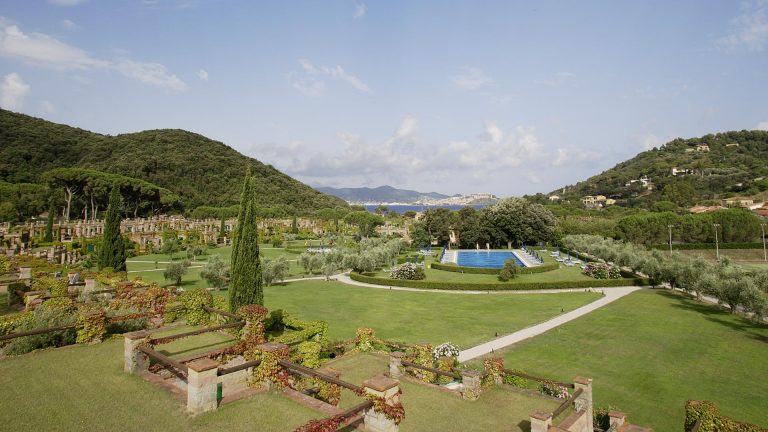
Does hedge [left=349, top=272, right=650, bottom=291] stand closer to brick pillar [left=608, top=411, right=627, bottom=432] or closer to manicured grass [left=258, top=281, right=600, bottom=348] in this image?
manicured grass [left=258, top=281, right=600, bottom=348]

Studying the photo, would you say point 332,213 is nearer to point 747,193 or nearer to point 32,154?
point 32,154

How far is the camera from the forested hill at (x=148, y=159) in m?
87.8

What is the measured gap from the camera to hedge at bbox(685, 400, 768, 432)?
7.72 metres

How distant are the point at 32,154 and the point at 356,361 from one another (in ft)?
352

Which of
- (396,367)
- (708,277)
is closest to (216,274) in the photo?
(396,367)

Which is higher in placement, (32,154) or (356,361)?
(32,154)

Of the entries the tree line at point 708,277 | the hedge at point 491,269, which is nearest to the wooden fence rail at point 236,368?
the tree line at point 708,277

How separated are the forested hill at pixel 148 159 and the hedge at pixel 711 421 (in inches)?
4023

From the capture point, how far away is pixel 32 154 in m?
86.9

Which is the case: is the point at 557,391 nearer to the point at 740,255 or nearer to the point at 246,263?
the point at 246,263

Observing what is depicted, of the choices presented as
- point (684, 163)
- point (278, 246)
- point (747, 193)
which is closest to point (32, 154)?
point (278, 246)

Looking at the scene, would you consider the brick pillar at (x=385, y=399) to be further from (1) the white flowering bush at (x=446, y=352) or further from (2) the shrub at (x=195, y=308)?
(2) the shrub at (x=195, y=308)

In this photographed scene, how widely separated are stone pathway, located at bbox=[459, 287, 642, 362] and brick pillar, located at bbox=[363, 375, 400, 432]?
11.1 metres

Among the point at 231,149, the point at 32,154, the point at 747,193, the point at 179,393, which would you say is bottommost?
the point at 179,393
